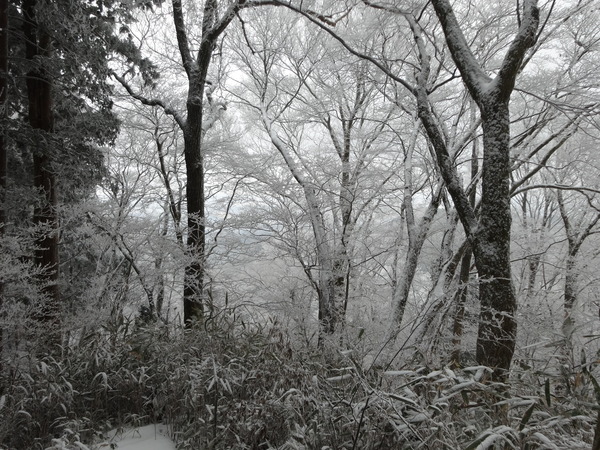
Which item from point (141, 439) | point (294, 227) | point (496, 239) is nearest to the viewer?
point (141, 439)

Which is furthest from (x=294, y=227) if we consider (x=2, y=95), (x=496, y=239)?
(x=2, y=95)

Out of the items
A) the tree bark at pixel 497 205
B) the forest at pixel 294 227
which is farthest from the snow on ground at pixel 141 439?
the tree bark at pixel 497 205

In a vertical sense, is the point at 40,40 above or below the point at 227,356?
above

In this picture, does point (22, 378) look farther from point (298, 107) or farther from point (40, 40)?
point (298, 107)

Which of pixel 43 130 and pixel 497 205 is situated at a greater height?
pixel 43 130

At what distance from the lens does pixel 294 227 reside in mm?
7750

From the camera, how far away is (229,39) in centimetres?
865

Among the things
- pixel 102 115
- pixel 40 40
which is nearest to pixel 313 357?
pixel 102 115

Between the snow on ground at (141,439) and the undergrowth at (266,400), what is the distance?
70 millimetres

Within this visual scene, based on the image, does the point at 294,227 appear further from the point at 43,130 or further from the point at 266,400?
the point at 266,400

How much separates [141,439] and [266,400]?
35.7 inches

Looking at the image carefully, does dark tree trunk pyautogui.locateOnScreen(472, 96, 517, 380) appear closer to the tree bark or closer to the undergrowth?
the tree bark

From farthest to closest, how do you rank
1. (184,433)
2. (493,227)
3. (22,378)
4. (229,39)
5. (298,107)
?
(298,107)
(229,39)
(493,227)
(22,378)
(184,433)

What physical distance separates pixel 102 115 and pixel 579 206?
12.0m
